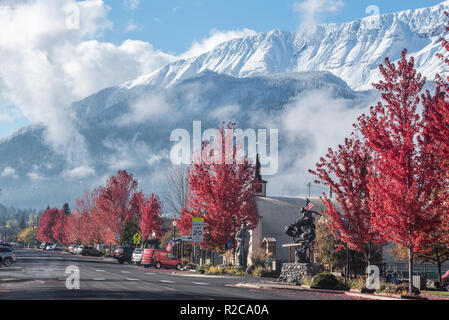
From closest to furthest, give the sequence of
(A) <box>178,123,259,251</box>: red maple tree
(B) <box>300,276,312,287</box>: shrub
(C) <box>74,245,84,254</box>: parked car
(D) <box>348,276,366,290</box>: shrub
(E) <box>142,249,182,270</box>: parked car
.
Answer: (D) <box>348,276,366,290</box>: shrub
(B) <box>300,276,312,287</box>: shrub
(A) <box>178,123,259,251</box>: red maple tree
(E) <box>142,249,182,270</box>: parked car
(C) <box>74,245,84,254</box>: parked car

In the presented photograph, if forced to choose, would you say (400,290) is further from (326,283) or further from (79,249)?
(79,249)

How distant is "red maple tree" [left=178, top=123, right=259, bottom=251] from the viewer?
45.2 m

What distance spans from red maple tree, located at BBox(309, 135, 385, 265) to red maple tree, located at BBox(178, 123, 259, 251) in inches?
648

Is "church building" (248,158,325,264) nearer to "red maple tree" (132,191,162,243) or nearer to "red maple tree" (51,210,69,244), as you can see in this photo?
"red maple tree" (132,191,162,243)

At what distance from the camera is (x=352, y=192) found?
2920 centimetres

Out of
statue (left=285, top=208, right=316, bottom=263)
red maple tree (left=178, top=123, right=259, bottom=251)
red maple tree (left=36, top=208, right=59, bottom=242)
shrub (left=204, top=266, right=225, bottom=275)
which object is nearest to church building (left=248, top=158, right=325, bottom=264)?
red maple tree (left=178, top=123, right=259, bottom=251)

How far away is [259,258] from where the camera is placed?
48781mm

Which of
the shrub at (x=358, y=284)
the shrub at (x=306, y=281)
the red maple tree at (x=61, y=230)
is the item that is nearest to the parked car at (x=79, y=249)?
the red maple tree at (x=61, y=230)

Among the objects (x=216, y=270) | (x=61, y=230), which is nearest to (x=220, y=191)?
(x=216, y=270)

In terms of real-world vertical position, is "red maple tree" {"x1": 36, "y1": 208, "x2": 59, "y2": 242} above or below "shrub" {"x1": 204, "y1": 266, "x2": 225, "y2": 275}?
above

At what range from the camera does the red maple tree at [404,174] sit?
75.3ft
